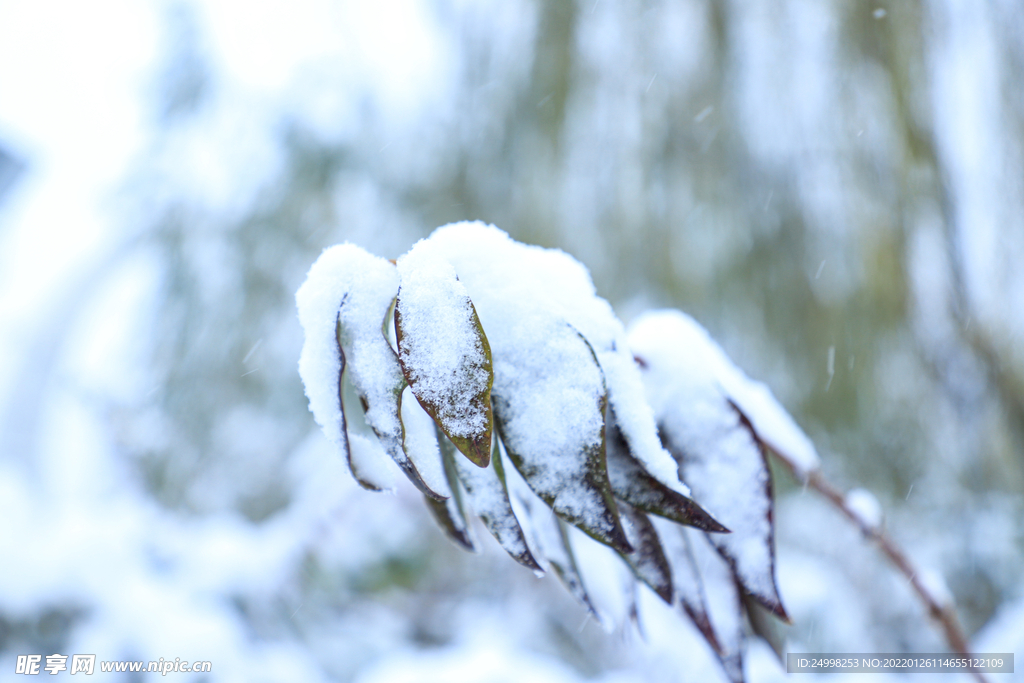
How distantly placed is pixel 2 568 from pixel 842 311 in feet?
5.34

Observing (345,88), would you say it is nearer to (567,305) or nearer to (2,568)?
(2,568)

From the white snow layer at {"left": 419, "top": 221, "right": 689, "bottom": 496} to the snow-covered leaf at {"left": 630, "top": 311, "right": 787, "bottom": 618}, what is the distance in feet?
0.17

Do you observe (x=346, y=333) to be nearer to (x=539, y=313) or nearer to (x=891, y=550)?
(x=539, y=313)

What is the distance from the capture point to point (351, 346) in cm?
23

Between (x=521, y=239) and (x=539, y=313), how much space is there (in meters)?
1.32

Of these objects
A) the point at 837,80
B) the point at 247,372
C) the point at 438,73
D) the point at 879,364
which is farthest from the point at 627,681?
the point at 438,73

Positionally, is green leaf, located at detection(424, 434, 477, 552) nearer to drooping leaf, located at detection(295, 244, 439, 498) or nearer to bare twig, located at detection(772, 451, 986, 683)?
drooping leaf, located at detection(295, 244, 439, 498)

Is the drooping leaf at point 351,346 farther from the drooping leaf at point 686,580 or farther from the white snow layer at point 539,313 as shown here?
the drooping leaf at point 686,580

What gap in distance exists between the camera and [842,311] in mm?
1393

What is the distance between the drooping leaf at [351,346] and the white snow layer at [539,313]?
0.04 m

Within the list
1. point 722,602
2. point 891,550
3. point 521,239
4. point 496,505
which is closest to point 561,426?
point 496,505

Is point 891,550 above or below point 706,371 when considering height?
below

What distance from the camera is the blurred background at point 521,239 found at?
2.99ft

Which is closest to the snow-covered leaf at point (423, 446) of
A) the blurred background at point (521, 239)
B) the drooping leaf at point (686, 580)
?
the drooping leaf at point (686, 580)
